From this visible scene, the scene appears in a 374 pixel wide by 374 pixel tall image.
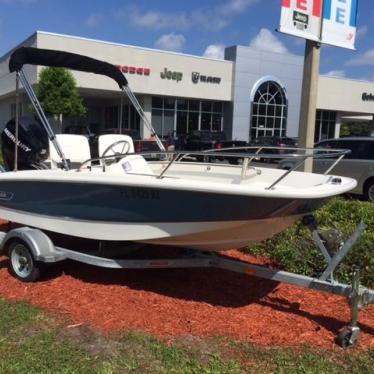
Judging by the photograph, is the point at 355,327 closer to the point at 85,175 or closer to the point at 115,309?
the point at 115,309

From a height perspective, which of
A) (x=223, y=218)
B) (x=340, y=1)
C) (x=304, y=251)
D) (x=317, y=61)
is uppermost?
(x=340, y=1)

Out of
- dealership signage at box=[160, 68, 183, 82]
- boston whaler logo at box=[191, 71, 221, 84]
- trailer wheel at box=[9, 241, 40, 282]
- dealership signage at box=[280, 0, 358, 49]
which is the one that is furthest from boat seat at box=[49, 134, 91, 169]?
boston whaler logo at box=[191, 71, 221, 84]

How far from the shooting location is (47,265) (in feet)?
17.3

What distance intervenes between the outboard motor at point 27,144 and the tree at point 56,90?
22.0m

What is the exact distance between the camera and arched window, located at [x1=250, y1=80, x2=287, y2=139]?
1537 inches

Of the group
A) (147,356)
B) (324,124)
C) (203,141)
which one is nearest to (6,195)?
(147,356)

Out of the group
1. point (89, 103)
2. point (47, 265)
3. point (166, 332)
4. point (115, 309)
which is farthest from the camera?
point (89, 103)

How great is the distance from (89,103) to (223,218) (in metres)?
37.9

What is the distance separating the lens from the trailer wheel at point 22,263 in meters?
5.23

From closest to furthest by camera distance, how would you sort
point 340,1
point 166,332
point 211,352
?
point 211,352, point 166,332, point 340,1

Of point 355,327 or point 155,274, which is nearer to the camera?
point 355,327

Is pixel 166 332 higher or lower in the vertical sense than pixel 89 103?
lower

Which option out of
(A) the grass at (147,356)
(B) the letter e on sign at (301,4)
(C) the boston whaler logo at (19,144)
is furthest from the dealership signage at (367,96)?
(A) the grass at (147,356)

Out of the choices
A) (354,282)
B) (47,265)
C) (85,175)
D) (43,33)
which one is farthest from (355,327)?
(43,33)
